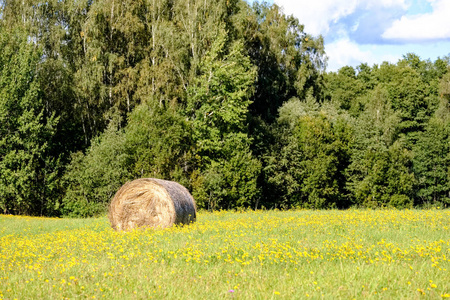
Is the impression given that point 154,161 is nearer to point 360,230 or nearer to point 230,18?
point 230,18

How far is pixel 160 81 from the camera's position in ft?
118

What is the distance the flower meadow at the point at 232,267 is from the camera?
673cm

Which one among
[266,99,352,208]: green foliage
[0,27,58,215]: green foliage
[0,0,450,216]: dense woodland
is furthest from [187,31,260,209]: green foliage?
[0,27,58,215]: green foliage

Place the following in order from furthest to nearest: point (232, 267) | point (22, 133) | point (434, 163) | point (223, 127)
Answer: point (434, 163), point (223, 127), point (22, 133), point (232, 267)

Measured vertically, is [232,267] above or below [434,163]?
below

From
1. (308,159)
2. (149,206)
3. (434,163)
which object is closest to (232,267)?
(149,206)

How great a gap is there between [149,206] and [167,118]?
17.7m

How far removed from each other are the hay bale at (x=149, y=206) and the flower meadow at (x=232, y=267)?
223 cm

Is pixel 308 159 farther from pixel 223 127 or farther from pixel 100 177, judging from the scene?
pixel 100 177

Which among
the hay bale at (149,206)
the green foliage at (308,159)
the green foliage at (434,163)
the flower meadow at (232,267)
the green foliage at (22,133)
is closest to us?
the flower meadow at (232,267)

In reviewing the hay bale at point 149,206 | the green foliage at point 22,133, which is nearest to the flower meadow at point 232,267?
the hay bale at point 149,206

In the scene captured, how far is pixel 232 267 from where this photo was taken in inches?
331

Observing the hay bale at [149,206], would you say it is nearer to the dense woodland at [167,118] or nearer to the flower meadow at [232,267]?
the flower meadow at [232,267]

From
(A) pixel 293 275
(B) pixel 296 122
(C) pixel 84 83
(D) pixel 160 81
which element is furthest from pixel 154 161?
(A) pixel 293 275
